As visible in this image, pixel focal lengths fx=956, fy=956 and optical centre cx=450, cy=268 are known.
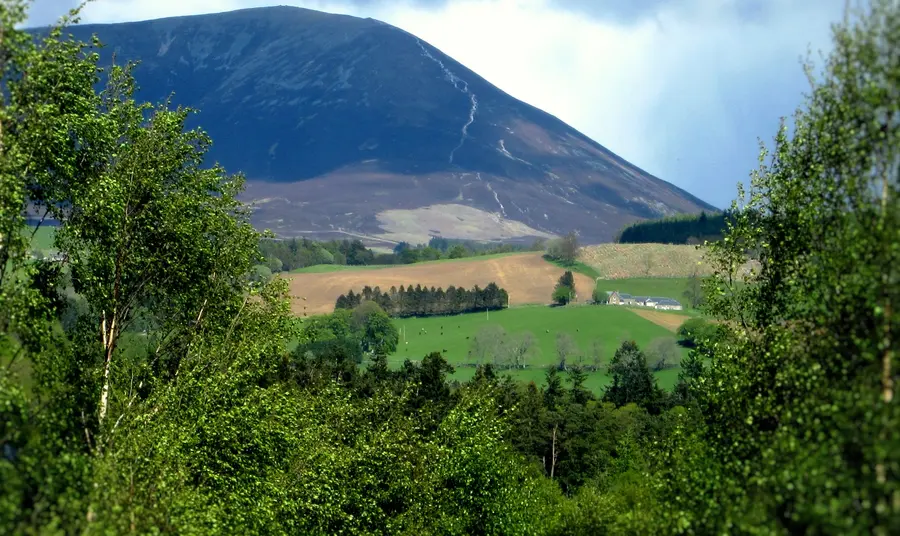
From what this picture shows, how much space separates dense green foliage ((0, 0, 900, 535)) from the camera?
22.2 metres

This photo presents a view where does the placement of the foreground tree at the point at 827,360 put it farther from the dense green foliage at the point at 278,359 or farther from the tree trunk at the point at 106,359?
the tree trunk at the point at 106,359

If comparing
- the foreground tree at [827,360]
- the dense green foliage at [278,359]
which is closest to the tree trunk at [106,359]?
the dense green foliage at [278,359]

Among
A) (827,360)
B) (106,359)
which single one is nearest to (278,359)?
(106,359)

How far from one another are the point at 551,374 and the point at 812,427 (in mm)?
139200

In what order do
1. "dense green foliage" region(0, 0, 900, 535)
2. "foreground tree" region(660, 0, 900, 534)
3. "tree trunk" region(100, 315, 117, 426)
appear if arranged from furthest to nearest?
"tree trunk" region(100, 315, 117, 426) → "dense green foliage" region(0, 0, 900, 535) → "foreground tree" region(660, 0, 900, 534)

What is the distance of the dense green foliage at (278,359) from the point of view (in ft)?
72.9

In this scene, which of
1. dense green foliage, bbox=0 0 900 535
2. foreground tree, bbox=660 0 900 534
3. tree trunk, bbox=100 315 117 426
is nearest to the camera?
foreground tree, bbox=660 0 900 534

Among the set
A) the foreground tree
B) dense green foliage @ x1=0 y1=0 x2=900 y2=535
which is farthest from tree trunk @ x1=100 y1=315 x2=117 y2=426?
the foreground tree

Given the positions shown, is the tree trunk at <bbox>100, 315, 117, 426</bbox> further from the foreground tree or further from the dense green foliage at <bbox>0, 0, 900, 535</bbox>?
the foreground tree

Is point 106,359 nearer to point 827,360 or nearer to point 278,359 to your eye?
point 278,359

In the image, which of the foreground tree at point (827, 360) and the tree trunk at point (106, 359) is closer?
the foreground tree at point (827, 360)

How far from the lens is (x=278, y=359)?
46.1m

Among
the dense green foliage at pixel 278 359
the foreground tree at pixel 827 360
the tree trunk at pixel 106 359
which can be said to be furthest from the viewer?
the tree trunk at pixel 106 359

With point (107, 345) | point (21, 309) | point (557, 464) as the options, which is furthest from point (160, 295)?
point (557, 464)
